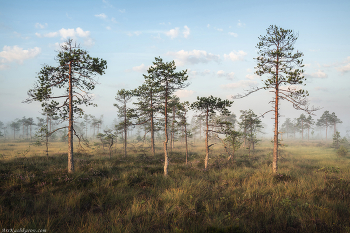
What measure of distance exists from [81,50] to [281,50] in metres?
15.3

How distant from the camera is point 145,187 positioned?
8.12 m

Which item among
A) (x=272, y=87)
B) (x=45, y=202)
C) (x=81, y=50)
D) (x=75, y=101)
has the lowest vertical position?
(x=45, y=202)

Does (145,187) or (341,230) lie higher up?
(341,230)

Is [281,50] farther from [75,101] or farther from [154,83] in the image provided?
[75,101]

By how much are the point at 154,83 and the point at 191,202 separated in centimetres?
958

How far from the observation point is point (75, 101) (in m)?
11.0

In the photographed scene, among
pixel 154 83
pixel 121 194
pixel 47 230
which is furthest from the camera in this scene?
pixel 154 83

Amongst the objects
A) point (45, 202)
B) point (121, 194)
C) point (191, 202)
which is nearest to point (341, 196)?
point (191, 202)

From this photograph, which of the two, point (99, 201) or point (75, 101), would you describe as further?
point (75, 101)

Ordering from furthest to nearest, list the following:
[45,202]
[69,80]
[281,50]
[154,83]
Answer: [154,83], [281,50], [69,80], [45,202]

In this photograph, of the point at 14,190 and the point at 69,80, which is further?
the point at 69,80

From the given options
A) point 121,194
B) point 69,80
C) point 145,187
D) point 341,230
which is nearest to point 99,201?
point 121,194

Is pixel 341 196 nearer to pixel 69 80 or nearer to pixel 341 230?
pixel 341 230

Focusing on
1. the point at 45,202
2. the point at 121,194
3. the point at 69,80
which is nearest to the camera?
the point at 45,202
